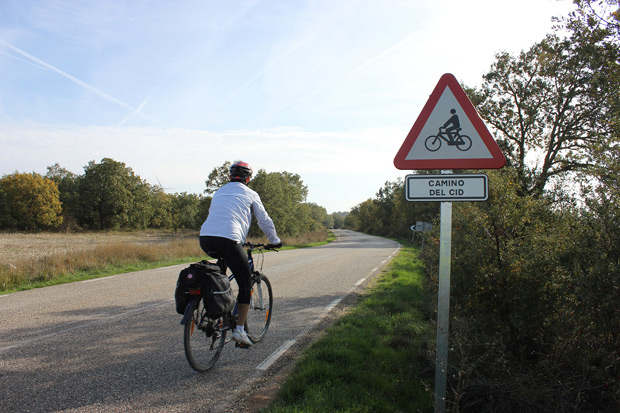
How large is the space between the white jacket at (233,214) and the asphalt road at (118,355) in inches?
52.6

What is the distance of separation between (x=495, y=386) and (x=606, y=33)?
5416 mm

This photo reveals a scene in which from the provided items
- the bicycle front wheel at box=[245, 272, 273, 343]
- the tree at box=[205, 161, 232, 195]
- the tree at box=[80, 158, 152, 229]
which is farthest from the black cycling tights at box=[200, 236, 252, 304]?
the tree at box=[80, 158, 152, 229]

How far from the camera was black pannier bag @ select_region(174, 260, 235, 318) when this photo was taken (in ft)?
10.8

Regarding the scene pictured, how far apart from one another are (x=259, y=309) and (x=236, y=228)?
1382mm

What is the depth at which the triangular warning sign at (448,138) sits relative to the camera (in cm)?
281

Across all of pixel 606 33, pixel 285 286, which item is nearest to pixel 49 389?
pixel 285 286

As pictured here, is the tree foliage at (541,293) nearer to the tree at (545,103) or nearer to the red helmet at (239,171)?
the red helmet at (239,171)

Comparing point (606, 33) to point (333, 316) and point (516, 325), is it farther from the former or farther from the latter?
point (333, 316)

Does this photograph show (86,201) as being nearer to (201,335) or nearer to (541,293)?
(201,335)

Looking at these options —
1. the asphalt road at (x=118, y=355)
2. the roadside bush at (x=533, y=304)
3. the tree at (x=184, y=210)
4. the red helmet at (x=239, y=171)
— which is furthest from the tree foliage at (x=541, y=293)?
the tree at (x=184, y=210)

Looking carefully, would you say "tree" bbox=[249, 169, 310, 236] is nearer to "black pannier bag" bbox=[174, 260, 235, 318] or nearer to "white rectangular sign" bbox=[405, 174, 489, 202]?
"black pannier bag" bbox=[174, 260, 235, 318]

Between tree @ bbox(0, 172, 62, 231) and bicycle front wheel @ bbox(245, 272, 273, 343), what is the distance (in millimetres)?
68831

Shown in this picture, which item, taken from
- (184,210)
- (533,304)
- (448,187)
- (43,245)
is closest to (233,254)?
(448,187)

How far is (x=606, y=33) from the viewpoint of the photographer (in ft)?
17.3
